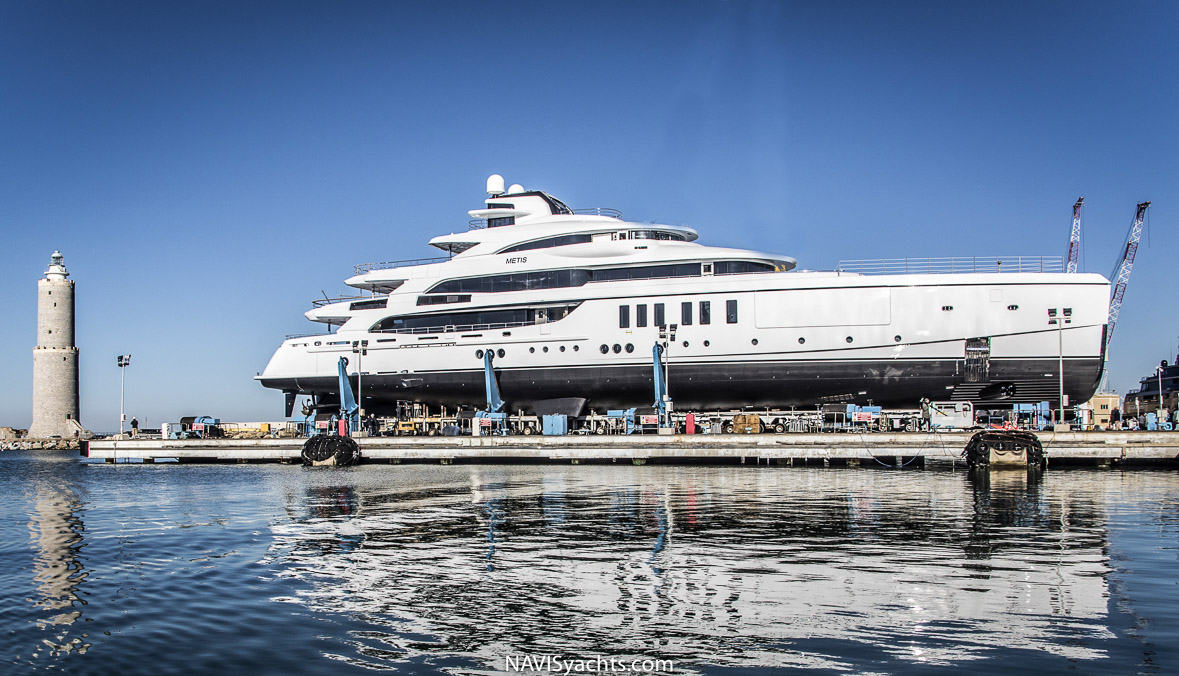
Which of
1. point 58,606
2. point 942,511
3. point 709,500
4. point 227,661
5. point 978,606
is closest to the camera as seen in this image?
point 227,661

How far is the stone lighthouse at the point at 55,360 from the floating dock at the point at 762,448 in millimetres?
49289

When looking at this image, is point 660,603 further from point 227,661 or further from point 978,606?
point 227,661

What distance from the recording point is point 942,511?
20.0m

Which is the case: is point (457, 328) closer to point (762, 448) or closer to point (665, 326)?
point (665, 326)

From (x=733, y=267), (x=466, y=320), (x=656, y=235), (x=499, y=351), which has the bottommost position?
(x=499, y=351)

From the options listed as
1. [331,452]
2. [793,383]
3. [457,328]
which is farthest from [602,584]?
[457,328]

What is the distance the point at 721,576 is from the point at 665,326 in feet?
99.4

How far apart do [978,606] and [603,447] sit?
29.2 m

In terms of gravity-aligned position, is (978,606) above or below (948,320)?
below

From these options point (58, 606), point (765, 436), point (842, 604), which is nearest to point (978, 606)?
point (842, 604)

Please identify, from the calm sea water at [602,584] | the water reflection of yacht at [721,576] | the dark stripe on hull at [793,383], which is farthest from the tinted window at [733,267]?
the water reflection of yacht at [721,576]

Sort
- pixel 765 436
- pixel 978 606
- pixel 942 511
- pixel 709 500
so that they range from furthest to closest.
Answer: pixel 765 436 → pixel 709 500 → pixel 942 511 → pixel 978 606

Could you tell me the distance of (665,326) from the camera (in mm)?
42625

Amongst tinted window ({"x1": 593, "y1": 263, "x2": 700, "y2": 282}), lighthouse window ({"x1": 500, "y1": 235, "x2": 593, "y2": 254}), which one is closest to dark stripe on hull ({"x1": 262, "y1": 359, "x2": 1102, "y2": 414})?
tinted window ({"x1": 593, "y1": 263, "x2": 700, "y2": 282})
